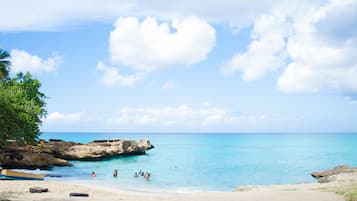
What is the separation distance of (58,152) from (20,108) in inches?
898

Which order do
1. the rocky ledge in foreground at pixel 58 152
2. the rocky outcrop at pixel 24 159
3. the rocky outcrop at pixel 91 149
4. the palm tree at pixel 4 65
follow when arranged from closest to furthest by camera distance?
the palm tree at pixel 4 65 < the rocky outcrop at pixel 24 159 < the rocky ledge in foreground at pixel 58 152 < the rocky outcrop at pixel 91 149

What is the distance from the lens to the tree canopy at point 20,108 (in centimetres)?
3312

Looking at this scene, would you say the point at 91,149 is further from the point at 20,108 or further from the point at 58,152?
the point at 20,108

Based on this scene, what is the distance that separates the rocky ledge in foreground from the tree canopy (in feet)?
16.6

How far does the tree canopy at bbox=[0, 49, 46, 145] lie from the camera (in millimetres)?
33125

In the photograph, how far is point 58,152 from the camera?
218 feet

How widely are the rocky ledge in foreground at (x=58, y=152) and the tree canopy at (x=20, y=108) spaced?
16.6ft

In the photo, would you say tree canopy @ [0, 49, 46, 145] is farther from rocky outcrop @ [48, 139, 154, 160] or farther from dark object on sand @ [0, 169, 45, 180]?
rocky outcrop @ [48, 139, 154, 160]

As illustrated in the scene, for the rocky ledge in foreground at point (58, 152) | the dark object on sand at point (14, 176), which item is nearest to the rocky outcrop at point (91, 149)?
the rocky ledge in foreground at point (58, 152)

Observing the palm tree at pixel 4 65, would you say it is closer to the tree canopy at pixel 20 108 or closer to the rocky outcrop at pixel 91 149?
the tree canopy at pixel 20 108

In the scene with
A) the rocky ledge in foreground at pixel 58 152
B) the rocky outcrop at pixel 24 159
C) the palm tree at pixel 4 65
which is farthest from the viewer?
the rocky ledge in foreground at pixel 58 152

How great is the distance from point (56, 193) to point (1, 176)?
40.0 feet

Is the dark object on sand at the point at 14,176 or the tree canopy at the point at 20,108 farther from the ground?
the tree canopy at the point at 20,108

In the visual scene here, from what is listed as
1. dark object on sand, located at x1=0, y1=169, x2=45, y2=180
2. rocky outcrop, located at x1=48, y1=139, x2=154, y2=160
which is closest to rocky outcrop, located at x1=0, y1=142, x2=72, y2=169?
rocky outcrop, located at x1=48, y1=139, x2=154, y2=160
